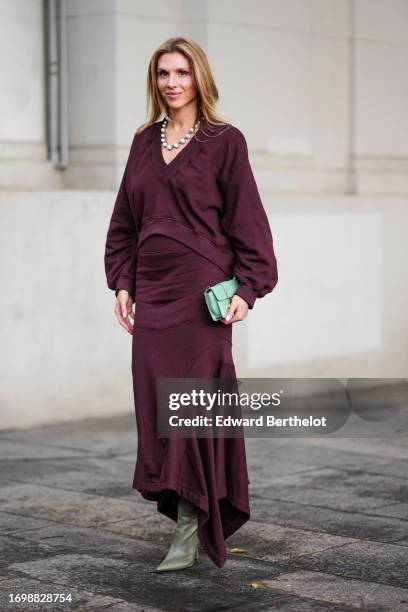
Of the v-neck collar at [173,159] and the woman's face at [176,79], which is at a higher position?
the woman's face at [176,79]

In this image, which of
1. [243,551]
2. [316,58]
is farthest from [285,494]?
[316,58]

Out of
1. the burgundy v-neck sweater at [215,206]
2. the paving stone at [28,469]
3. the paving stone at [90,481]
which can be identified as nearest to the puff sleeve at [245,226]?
the burgundy v-neck sweater at [215,206]

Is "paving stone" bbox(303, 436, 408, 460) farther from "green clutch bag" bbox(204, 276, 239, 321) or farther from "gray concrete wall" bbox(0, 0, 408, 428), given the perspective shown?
"green clutch bag" bbox(204, 276, 239, 321)

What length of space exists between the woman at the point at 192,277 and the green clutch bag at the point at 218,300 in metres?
0.04

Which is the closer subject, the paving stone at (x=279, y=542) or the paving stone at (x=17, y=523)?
the paving stone at (x=279, y=542)

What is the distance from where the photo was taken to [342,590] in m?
4.55

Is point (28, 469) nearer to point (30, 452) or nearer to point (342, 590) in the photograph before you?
point (30, 452)

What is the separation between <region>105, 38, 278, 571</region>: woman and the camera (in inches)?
187

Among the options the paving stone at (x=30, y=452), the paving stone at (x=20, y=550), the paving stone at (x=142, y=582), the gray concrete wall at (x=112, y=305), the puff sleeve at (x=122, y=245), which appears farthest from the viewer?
the gray concrete wall at (x=112, y=305)

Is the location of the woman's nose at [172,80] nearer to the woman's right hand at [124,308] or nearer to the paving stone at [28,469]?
the woman's right hand at [124,308]

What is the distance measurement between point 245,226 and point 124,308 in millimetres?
627

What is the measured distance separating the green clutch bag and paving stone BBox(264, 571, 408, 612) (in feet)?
3.27

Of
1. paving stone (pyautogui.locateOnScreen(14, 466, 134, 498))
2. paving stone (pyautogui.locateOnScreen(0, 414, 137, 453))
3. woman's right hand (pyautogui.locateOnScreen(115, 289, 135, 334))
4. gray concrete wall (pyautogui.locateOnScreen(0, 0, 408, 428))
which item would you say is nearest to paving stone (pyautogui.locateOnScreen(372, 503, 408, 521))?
paving stone (pyautogui.locateOnScreen(14, 466, 134, 498))

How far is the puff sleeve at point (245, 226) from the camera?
188 inches
